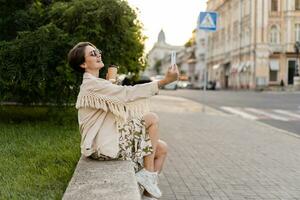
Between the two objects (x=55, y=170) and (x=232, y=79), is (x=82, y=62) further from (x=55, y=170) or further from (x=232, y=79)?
(x=232, y=79)

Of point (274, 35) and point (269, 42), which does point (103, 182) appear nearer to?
point (269, 42)

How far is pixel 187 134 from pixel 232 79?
64.4 metres

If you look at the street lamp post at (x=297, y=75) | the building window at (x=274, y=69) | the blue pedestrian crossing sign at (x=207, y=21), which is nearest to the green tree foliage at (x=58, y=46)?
the blue pedestrian crossing sign at (x=207, y=21)

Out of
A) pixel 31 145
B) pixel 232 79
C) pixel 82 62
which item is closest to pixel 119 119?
pixel 82 62

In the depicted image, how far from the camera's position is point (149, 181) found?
16.6 ft

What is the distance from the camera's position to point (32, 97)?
39.1ft

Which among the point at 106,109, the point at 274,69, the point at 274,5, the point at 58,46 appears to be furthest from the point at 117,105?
the point at 274,5

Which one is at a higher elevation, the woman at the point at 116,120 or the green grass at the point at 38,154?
the woman at the point at 116,120

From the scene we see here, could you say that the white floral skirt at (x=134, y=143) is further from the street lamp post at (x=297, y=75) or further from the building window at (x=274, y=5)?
the building window at (x=274, y=5)

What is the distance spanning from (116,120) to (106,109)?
165 mm

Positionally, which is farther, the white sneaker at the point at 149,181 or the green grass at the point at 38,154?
the green grass at the point at 38,154

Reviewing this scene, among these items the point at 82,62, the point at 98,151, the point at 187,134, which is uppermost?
the point at 82,62

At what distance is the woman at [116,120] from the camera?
491 cm

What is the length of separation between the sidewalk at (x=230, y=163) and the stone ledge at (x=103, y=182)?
1.31 meters
